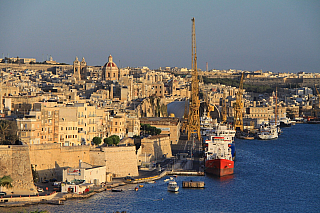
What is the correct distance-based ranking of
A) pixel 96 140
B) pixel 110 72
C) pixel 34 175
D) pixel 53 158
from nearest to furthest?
pixel 34 175
pixel 53 158
pixel 96 140
pixel 110 72

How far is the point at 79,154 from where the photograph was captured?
28016mm

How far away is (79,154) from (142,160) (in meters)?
5.22

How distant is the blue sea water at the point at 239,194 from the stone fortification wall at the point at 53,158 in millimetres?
2680

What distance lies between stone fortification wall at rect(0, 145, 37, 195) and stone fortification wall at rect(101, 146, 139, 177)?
4987 mm

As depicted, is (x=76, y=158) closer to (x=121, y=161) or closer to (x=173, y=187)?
(x=121, y=161)

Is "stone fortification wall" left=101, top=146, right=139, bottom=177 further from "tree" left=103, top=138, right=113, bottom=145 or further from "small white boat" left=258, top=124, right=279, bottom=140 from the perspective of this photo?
"small white boat" left=258, top=124, right=279, bottom=140

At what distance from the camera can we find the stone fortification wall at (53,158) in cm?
2608

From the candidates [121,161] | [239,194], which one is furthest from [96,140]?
[239,194]

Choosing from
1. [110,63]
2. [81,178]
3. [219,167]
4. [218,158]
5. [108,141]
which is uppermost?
[110,63]

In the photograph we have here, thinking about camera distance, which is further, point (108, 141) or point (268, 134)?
point (268, 134)

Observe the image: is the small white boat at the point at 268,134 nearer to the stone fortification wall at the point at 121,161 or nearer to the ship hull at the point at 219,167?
the ship hull at the point at 219,167

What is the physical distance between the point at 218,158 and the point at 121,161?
661 centimetres

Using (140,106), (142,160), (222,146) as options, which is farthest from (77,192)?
(140,106)

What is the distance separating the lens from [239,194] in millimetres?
28125
